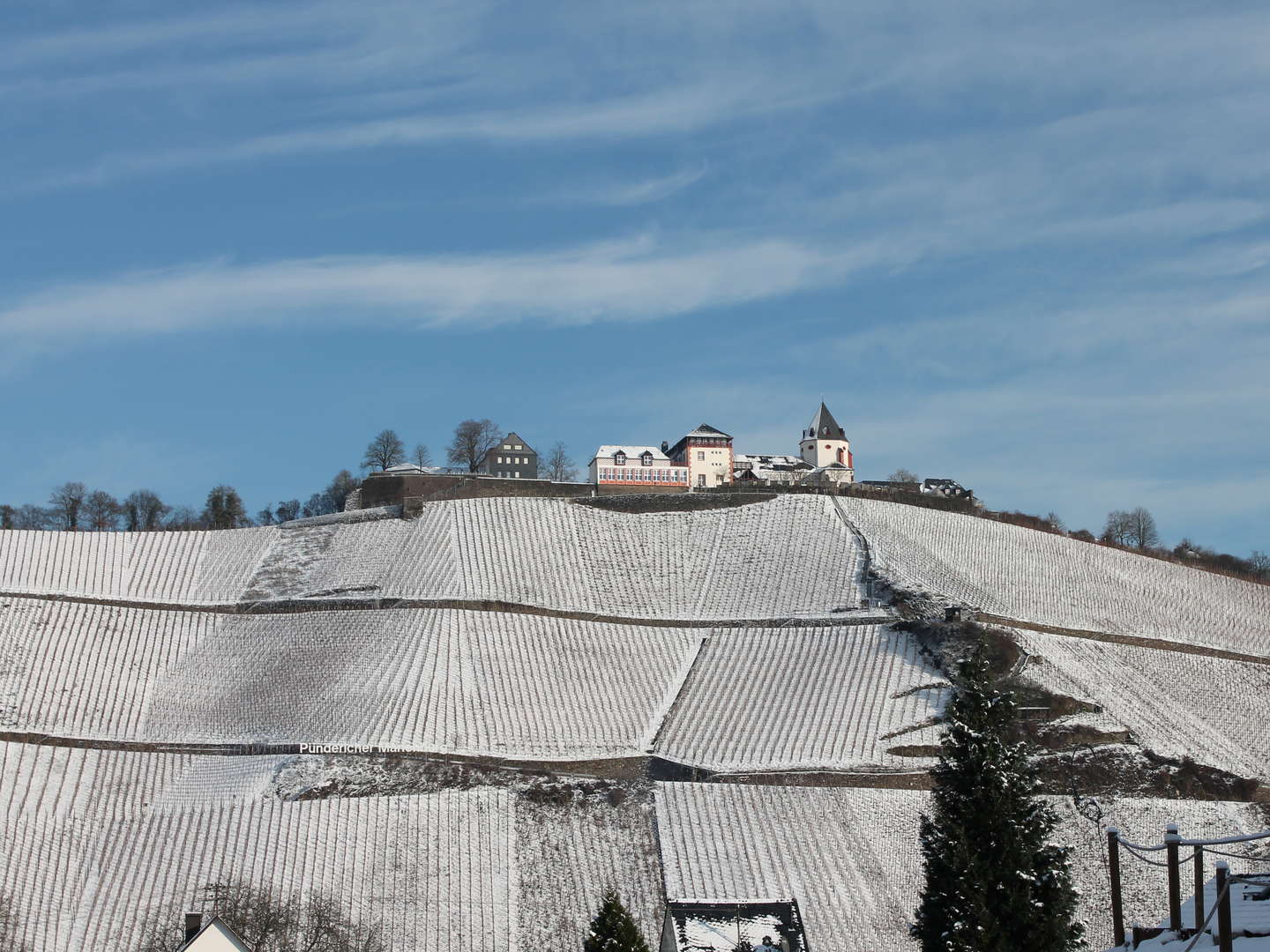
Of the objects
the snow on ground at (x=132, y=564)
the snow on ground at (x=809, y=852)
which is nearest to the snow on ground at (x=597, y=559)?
the snow on ground at (x=132, y=564)

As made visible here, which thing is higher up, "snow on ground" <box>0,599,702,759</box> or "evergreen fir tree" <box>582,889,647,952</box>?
"snow on ground" <box>0,599,702,759</box>

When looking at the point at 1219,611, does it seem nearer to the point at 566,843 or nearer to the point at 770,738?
the point at 770,738

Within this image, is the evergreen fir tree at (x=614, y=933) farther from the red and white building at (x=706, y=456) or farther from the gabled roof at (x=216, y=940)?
the red and white building at (x=706, y=456)

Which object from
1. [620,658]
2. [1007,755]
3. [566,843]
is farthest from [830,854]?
[1007,755]

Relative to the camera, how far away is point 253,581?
253 ft

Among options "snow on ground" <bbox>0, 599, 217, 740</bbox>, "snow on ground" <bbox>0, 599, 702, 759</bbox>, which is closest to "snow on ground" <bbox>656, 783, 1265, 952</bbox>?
"snow on ground" <bbox>0, 599, 702, 759</bbox>

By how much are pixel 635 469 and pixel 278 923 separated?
58.5 m

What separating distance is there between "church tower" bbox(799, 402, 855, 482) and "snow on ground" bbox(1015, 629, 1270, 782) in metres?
49.8

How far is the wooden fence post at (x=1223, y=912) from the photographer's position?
48.5ft

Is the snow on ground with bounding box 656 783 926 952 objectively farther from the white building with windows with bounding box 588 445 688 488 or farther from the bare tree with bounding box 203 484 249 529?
the bare tree with bounding box 203 484 249 529

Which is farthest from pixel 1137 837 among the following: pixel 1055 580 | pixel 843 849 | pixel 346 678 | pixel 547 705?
pixel 346 678

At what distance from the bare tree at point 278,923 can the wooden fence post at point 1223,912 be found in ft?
83.0

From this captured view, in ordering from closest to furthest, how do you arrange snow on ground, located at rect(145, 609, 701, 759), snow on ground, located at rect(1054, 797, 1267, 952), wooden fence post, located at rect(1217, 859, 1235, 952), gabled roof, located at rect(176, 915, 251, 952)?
1. wooden fence post, located at rect(1217, 859, 1235, 952)
2. gabled roof, located at rect(176, 915, 251, 952)
3. snow on ground, located at rect(1054, 797, 1267, 952)
4. snow on ground, located at rect(145, 609, 701, 759)

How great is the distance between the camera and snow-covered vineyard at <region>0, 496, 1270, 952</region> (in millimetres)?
46094
